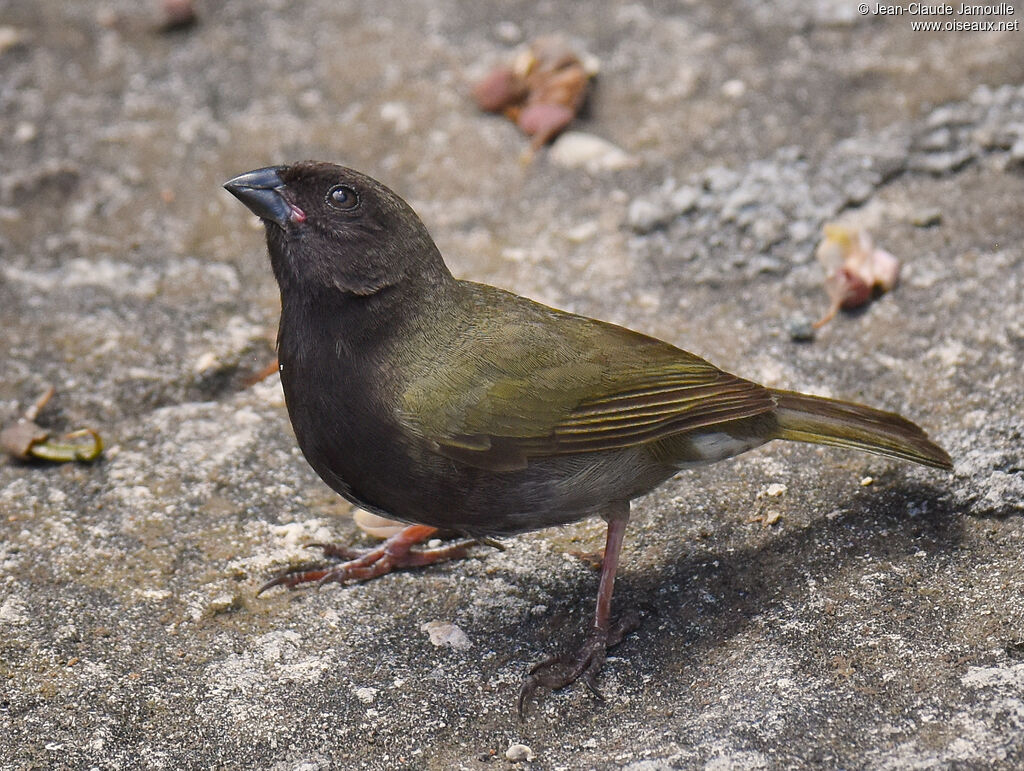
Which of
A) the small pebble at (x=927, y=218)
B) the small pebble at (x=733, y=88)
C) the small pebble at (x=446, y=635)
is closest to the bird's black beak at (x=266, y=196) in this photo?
the small pebble at (x=446, y=635)

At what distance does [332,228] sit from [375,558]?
1.21 meters

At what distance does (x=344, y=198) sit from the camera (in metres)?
3.64

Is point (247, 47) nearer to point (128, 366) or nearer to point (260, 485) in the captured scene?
point (128, 366)

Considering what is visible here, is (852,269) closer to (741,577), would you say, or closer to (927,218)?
(927,218)

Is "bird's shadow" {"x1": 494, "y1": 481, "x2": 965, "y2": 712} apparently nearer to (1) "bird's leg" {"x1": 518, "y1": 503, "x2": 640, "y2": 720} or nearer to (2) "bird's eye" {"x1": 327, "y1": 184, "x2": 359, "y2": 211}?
(1) "bird's leg" {"x1": 518, "y1": 503, "x2": 640, "y2": 720}

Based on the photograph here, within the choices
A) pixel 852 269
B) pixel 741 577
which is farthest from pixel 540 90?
pixel 741 577

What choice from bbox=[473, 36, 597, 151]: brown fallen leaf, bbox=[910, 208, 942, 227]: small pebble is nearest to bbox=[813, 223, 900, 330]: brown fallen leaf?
bbox=[910, 208, 942, 227]: small pebble

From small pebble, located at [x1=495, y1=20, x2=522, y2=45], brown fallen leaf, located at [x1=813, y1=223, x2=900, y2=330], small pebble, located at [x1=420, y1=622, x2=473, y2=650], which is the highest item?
small pebble, located at [x1=495, y1=20, x2=522, y2=45]

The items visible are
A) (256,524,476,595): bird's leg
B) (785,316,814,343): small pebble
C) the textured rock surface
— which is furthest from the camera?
(785,316,814,343): small pebble

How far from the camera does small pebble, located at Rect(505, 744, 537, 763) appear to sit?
10.6 ft

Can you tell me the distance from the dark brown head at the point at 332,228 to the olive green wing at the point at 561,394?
0.35 metres

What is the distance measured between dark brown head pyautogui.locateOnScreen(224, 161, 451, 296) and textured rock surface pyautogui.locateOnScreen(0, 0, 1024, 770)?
3.58ft

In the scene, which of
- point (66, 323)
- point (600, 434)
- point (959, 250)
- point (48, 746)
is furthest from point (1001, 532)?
point (66, 323)

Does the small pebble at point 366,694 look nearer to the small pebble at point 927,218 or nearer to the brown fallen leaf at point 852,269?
the brown fallen leaf at point 852,269
